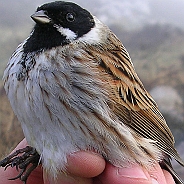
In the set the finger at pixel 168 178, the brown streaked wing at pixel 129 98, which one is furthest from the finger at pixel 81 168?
the finger at pixel 168 178

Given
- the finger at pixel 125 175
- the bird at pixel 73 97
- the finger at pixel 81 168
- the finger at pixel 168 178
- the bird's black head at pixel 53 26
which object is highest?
the bird's black head at pixel 53 26

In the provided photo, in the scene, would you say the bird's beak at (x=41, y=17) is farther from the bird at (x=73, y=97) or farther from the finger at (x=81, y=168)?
the finger at (x=81, y=168)

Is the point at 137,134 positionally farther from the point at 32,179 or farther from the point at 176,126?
the point at 176,126

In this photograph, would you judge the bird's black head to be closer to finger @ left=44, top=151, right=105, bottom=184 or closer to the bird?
the bird

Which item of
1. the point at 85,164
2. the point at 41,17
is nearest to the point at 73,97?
the point at 85,164

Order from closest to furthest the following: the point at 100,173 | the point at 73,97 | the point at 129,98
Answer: the point at 73,97 → the point at 100,173 → the point at 129,98

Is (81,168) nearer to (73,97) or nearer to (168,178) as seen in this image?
(73,97)

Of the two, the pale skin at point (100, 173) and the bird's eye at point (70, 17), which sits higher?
the bird's eye at point (70, 17)

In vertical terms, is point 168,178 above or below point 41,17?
below

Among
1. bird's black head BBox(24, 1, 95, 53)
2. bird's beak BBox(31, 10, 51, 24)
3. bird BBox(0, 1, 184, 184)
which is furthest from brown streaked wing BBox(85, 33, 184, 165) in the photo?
bird's beak BBox(31, 10, 51, 24)
